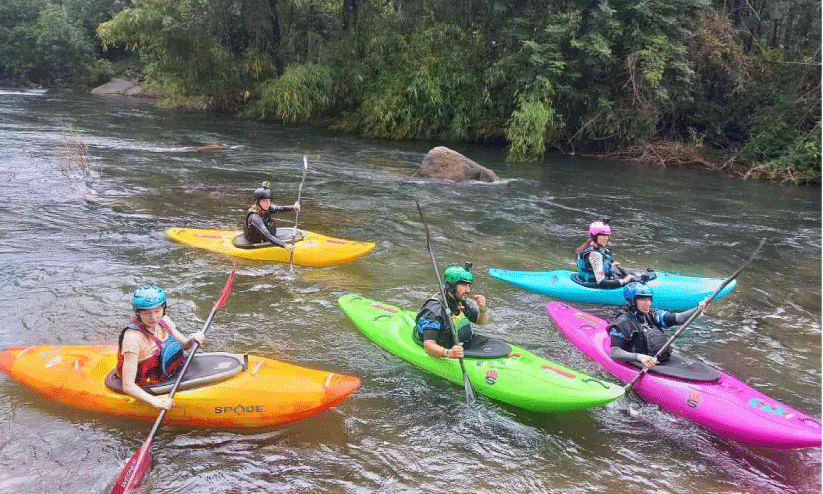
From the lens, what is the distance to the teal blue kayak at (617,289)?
21.7 ft

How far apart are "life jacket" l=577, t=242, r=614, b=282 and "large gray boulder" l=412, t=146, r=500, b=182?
6.21 meters

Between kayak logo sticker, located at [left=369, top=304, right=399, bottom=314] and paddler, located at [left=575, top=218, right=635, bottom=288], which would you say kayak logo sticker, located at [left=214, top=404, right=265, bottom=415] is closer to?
kayak logo sticker, located at [left=369, top=304, right=399, bottom=314]

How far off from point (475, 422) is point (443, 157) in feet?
29.9

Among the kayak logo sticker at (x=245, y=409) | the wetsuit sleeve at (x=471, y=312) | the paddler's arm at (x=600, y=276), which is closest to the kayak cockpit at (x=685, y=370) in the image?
the wetsuit sleeve at (x=471, y=312)

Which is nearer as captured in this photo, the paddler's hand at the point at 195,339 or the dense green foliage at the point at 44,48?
the paddler's hand at the point at 195,339

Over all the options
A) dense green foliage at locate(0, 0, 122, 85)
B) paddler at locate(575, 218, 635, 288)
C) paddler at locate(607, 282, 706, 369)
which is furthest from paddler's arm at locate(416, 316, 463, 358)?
dense green foliage at locate(0, 0, 122, 85)

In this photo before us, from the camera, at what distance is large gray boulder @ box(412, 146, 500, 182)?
42.1ft

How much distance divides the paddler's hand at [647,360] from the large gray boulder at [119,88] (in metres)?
28.2

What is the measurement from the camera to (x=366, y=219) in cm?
972

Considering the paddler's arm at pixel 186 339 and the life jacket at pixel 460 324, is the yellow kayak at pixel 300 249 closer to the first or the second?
the life jacket at pixel 460 324

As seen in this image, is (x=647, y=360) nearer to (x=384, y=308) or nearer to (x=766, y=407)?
(x=766, y=407)

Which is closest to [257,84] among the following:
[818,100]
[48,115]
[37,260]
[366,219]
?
[48,115]

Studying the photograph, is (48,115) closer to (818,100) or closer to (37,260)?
(37,260)

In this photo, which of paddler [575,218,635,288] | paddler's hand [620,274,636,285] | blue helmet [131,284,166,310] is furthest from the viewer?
paddler's hand [620,274,636,285]
